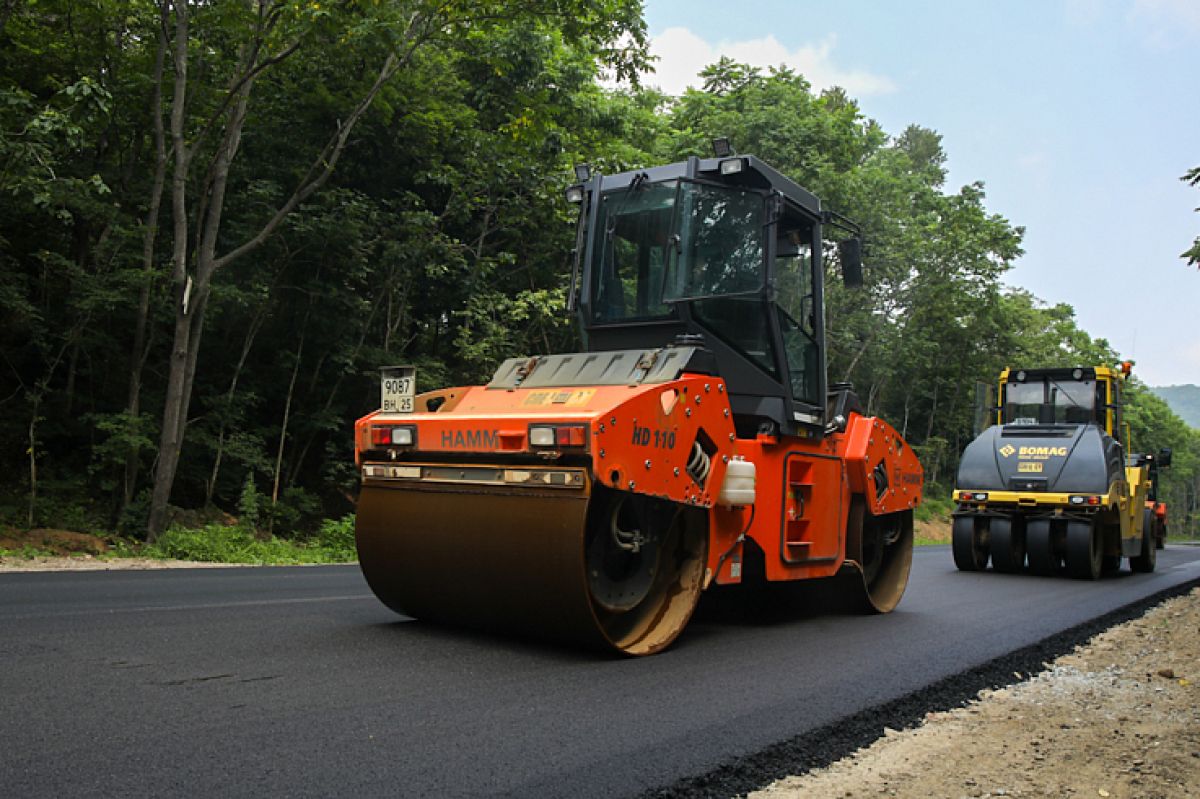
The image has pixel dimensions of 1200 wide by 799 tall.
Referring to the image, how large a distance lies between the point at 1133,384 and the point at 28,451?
212 feet

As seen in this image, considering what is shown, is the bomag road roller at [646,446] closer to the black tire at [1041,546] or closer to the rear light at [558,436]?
the rear light at [558,436]

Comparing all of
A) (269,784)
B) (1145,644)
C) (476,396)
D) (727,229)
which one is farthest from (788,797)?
(1145,644)

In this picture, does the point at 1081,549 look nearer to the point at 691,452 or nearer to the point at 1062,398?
the point at 1062,398

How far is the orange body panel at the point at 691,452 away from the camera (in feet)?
15.9

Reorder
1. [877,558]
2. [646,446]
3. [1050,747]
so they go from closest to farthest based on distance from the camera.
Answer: [1050,747] → [646,446] → [877,558]

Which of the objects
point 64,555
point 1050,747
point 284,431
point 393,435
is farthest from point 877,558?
point 284,431

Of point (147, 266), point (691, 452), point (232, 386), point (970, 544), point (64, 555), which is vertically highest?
point (147, 266)

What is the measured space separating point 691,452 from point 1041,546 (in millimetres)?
8529

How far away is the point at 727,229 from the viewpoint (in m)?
6.30

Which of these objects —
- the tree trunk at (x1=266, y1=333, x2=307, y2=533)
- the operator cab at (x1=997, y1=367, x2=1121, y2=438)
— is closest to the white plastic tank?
the operator cab at (x1=997, y1=367, x2=1121, y2=438)

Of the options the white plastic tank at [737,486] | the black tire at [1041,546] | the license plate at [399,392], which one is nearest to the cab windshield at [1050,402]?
the black tire at [1041,546]

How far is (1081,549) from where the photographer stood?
11797 mm

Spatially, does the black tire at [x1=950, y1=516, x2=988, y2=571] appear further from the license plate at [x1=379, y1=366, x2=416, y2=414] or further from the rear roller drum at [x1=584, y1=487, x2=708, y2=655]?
the license plate at [x1=379, y1=366, x2=416, y2=414]

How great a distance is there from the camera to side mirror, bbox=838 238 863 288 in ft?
22.9
